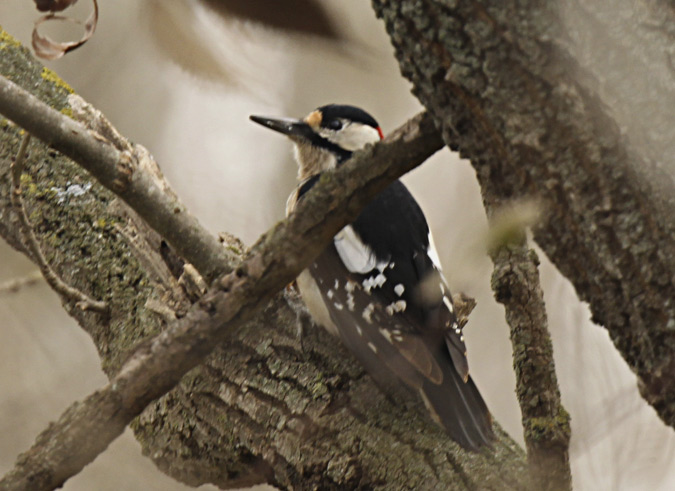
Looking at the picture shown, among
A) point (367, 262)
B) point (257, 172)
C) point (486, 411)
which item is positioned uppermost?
point (257, 172)

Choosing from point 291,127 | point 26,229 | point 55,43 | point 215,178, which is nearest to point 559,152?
point 26,229

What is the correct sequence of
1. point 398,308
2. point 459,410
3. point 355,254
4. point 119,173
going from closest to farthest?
point 119,173
point 459,410
point 398,308
point 355,254

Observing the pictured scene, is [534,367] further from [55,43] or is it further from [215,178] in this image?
[215,178]

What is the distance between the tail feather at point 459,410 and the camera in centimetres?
177

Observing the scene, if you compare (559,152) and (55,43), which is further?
(55,43)

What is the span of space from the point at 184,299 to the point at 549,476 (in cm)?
108

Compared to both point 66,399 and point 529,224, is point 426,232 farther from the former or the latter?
point 66,399

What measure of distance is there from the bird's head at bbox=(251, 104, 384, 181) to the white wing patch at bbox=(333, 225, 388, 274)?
51cm

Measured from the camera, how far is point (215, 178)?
3.75m

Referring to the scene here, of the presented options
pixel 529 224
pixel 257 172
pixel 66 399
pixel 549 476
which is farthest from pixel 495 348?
pixel 529 224

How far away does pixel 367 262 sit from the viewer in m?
2.27

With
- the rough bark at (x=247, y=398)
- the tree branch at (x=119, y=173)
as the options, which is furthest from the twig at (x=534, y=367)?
the tree branch at (x=119, y=173)

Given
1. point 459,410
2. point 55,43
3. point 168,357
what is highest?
point 55,43

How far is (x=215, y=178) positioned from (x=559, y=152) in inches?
117
